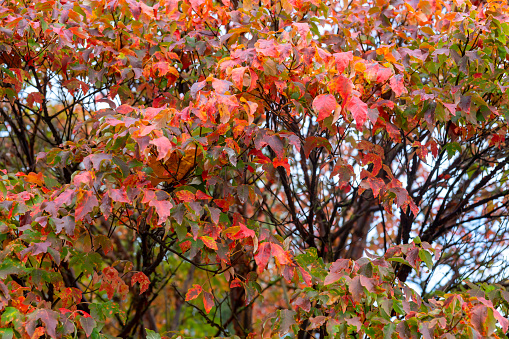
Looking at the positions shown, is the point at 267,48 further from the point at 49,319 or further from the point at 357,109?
the point at 49,319

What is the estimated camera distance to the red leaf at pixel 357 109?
2.22 m

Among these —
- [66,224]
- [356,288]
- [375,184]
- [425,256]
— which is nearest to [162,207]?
[66,224]

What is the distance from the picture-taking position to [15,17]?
9.86ft

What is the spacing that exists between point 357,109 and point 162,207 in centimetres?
103

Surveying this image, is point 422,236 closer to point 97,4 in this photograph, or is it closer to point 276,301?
point 97,4

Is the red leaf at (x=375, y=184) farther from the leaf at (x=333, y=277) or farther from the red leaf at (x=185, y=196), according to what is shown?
the red leaf at (x=185, y=196)

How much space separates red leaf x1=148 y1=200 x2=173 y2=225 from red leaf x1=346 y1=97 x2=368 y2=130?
965mm

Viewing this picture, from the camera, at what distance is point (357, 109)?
226 centimetres

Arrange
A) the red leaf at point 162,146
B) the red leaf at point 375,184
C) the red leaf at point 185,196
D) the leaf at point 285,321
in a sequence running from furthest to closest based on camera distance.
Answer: the red leaf at point 375,184 → the leaf at point 285,321 → the red leaf at point 185,196 → the red leaf at point 162,146

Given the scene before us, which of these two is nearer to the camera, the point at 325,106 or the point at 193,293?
the point at 325,106

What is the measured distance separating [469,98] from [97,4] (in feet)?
8.16

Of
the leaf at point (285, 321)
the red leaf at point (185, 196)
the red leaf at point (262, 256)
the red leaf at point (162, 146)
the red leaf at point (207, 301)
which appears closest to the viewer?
the red leaf at point (162, 146)

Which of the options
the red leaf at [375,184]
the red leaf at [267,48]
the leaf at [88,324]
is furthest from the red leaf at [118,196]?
the red leaf at [375,184]

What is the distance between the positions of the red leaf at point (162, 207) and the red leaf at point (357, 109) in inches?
38.0
